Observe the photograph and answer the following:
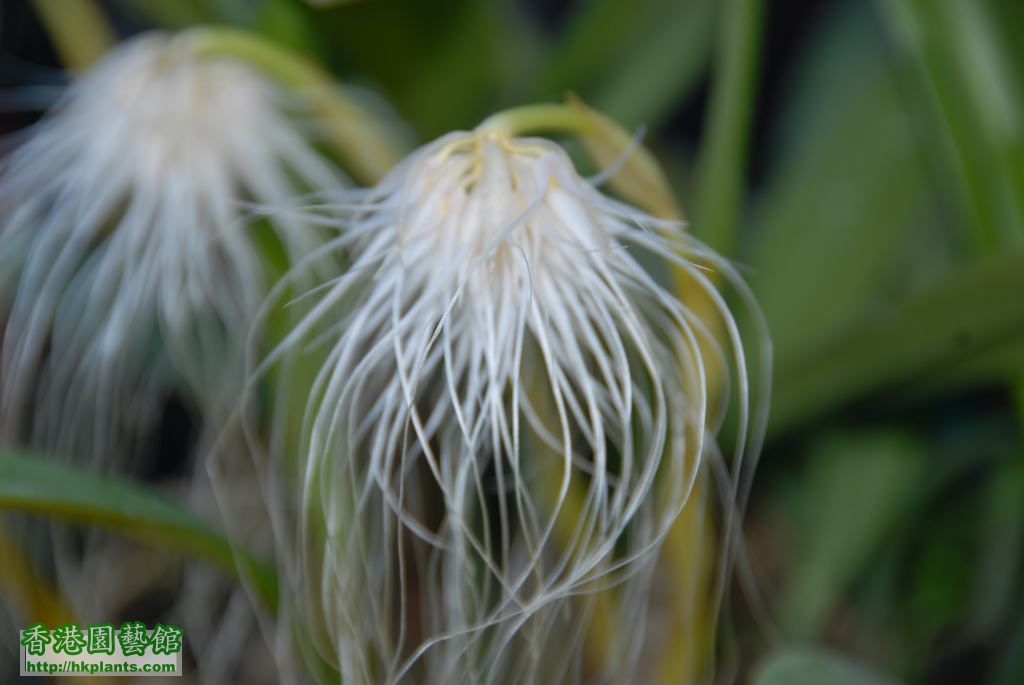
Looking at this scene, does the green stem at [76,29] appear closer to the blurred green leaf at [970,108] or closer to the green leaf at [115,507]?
the green leaf at [115,507]

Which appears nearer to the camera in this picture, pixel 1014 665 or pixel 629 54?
pixel 1014 665

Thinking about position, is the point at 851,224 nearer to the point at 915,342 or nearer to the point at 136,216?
the point at 915,342

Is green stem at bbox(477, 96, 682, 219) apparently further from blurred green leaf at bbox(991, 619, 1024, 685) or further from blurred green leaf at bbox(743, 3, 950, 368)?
blurred green leaf at bbox(991, 619, 1024, 685)

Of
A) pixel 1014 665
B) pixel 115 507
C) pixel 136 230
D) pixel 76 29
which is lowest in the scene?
pixel 1014 665

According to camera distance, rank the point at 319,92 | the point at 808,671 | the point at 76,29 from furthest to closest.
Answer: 1. the point at 76,29
2. the point at 319,92
3. the point at 808,671

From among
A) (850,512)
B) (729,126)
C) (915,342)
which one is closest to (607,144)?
(729,126)

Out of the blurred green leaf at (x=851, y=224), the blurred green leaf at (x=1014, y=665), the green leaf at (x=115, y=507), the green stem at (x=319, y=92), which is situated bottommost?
the blurred green leaf at (x=1014, y=665)

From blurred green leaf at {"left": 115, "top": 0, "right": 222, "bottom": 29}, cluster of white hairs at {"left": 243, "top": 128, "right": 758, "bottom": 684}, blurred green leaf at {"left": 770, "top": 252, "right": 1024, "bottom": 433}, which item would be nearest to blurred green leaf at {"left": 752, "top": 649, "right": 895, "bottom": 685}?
A: cluster of white hairs at {"left": 243, "top": 128, "right": 758, "bottom": 684}

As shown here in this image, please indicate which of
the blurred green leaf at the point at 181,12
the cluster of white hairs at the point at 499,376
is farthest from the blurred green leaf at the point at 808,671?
the blurred green leaf at the point at 181,12
